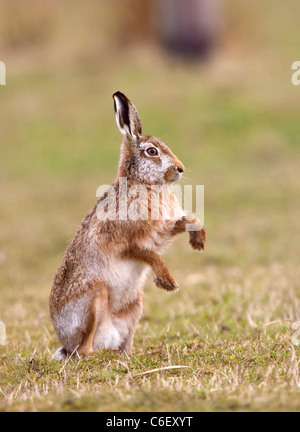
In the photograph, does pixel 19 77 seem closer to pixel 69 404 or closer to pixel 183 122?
pixel 183 122

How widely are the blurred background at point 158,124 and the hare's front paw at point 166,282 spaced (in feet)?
6.86

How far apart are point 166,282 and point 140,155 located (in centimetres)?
106

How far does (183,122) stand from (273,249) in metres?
7.70

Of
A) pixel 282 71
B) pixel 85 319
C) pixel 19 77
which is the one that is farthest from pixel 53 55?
pixel 85 319

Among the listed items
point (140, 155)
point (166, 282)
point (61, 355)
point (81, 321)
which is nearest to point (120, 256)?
point (166, 282)

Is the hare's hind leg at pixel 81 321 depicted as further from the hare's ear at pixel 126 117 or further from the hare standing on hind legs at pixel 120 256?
the hare's ear at pixel 126 117

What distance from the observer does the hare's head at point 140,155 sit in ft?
18.1

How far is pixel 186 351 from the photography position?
5.46m

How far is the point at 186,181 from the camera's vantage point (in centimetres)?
869

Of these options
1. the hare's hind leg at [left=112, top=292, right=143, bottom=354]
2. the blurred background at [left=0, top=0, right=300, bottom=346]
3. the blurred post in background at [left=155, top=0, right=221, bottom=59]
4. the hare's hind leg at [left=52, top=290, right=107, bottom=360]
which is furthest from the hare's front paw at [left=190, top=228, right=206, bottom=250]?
the blurred post in background at [left=155, top=0, right=221, bottom=59]

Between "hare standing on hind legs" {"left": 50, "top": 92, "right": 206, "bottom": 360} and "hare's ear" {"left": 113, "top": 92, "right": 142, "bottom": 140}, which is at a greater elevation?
"hare's ear" {"left": 113, "top": 92, "right": 142, "bottom": 140}

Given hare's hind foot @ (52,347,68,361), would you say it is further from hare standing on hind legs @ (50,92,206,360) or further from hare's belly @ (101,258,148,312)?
hare's belly @ (101,258,148,312)

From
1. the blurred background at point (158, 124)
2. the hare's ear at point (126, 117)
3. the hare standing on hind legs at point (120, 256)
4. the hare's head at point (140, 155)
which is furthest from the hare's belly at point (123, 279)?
the blurred background at point (158, 124)

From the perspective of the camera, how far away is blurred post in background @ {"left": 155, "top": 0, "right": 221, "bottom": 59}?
20.3 m
